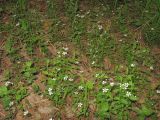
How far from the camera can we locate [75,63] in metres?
4.12

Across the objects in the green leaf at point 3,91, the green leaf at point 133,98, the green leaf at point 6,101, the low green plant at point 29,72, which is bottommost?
the green leaf at point 6,101

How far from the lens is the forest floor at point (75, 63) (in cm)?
353

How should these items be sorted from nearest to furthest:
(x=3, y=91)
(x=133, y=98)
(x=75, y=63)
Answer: (x=133, y=98) → (x=3, y=91) → (x=75, y=63)

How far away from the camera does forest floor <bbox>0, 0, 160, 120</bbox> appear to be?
3533mm

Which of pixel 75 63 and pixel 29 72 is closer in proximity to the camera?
pixel 29 72

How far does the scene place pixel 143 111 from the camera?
134 inches

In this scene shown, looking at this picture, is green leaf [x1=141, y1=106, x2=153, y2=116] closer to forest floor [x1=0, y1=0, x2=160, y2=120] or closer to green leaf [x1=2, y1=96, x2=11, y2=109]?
forest floor [x1=0, y1=0, x2=160, y2=120]

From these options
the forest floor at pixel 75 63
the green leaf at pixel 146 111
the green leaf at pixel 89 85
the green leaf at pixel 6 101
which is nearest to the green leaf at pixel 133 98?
the forest floor at pixel 75 63

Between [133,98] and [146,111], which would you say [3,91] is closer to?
[133,98]

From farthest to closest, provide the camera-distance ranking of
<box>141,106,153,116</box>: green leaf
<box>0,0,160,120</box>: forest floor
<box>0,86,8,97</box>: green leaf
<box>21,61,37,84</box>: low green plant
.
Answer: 1. <box>21,61,37,84</box>: low green plant
2. <box>0,86,8,97</box>: green leaf
3. <box>0,0,160,120</box>: forest floor
4. <box>141,106,153,116</box>: green leaf

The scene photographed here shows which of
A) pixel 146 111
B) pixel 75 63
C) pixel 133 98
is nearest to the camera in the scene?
pixel 146 111

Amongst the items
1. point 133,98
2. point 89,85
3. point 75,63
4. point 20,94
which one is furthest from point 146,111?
point 20,94

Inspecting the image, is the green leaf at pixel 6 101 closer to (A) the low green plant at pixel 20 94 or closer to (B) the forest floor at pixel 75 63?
(B) the forest floor at pixel 75 63

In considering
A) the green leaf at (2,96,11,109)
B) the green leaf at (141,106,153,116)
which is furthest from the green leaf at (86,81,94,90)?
the green leaf at (2,96,11,109)
